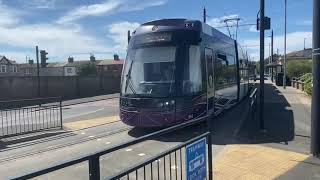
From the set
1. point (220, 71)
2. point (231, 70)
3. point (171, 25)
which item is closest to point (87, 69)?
point (231, 70)

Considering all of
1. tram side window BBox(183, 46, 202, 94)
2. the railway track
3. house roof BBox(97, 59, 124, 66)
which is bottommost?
the railway track

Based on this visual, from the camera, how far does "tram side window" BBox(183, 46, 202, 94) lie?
12094 millimetres

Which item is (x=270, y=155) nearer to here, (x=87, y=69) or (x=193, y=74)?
(x=193, y=74)

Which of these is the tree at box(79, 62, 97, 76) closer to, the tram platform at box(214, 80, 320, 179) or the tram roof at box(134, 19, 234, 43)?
the tram roof at box(134, 19, 234, 43)

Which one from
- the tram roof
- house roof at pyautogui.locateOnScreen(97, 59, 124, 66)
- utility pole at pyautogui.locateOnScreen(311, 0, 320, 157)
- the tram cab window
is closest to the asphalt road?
the tram cab window

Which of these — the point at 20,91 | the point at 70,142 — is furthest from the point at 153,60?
the point at 20,91

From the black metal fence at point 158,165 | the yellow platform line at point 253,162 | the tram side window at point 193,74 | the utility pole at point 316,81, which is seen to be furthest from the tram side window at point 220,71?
the black metal fence at point 158,165

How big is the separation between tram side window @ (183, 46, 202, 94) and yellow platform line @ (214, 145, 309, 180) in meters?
2.39

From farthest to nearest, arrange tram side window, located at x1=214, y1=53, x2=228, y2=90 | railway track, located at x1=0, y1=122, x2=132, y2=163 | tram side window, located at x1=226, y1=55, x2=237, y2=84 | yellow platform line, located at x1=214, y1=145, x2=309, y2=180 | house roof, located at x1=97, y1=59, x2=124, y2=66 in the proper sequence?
house roof, located at x1=97, y1=59, x2=124, y2=66 < tram side window, located at x1=226, y1=55, x2=237, y2=84 < tram side window, located at x1=214, y1=53, x2=228, y2=90 < railway track, located at x1=0, y1=122, x2=132, y2=163 < yellow platform line, located at x1=214, y1=145, x2=309, y2=180

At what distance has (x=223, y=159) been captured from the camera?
9.06 m

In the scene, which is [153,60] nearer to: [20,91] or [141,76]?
[141,76]

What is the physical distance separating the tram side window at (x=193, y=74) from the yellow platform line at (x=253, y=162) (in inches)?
93.9

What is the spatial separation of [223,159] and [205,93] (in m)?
3.92

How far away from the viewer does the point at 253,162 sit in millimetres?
8773
